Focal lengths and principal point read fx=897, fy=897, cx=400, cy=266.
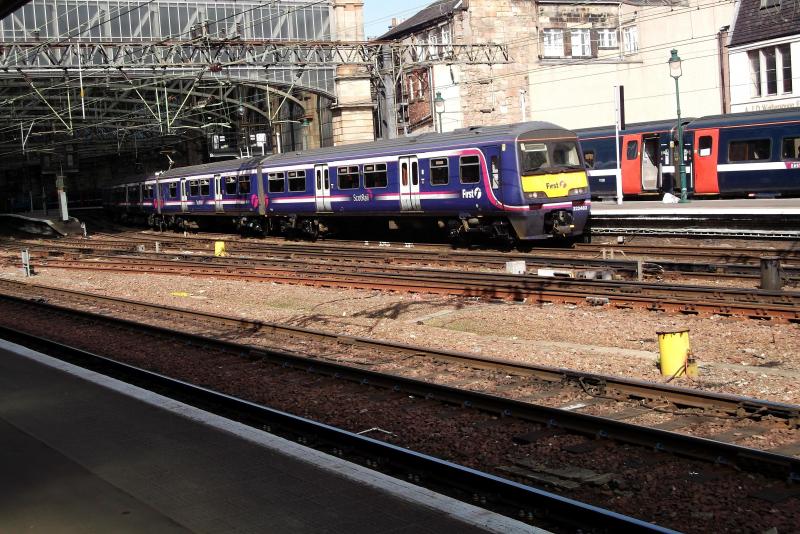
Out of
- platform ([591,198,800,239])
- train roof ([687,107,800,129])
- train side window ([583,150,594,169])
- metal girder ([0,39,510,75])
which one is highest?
metal girder ([0,39,510,75])

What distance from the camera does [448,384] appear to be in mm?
10109

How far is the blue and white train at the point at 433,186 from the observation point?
2191cm

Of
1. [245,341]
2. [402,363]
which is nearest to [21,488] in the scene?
[402,363]

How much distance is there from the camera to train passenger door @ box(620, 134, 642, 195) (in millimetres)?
31866

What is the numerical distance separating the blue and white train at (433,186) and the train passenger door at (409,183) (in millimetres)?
28

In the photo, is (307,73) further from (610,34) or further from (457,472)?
(457,472)

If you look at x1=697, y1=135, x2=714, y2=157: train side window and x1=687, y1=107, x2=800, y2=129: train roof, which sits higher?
x1=687, y1=107, x2=800, y2=129: train roof

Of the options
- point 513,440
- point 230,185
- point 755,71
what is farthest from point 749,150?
point 513,440

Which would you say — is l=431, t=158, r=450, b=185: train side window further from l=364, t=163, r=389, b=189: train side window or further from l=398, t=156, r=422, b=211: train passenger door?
l=364, t=163, r=389, b=189: train side window

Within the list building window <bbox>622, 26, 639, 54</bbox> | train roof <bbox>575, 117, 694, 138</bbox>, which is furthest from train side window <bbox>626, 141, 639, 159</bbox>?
building window <bbox>622, 26, 639, 54</bbox>

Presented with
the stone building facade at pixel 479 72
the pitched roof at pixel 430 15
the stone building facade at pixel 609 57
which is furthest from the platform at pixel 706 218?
the pitched roof at pixel 430 15

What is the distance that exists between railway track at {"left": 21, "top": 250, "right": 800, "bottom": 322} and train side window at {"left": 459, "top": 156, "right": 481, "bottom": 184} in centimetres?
365

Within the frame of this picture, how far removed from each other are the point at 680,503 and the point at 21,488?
14.9 ft

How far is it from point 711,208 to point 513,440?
19.2 m
